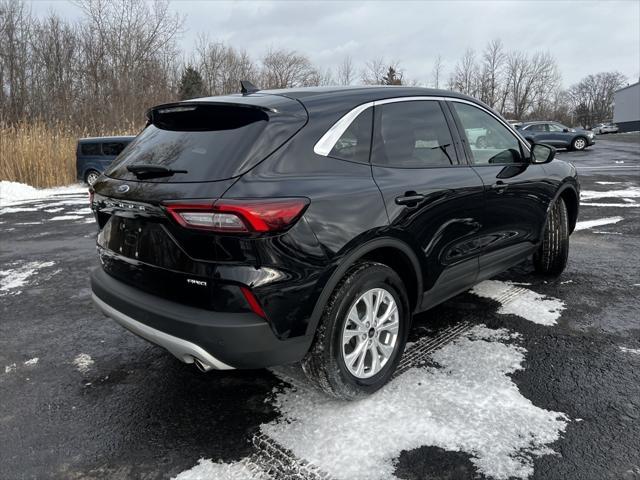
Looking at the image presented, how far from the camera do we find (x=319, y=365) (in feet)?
8.20

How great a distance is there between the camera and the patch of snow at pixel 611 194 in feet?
33.4

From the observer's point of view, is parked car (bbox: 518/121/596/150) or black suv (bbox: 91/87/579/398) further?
parked car (bbox: 518/121/596/150)

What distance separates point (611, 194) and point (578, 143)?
18610mm

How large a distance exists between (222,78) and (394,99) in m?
44.3

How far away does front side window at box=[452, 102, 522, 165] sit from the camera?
11.7ft

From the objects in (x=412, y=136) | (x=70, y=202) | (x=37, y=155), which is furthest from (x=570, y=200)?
(x=37, y=155)

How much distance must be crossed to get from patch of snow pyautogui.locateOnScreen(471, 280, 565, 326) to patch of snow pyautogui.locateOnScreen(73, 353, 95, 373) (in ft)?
10.5

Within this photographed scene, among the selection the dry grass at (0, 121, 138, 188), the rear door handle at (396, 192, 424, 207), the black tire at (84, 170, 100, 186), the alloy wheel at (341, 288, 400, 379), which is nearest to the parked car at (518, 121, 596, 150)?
the black tire at (84, 170, 100, 186)

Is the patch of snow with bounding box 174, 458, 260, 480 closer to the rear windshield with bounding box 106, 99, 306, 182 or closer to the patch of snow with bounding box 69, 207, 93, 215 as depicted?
the rear windshield with bounding box 106, 99, 306, 182

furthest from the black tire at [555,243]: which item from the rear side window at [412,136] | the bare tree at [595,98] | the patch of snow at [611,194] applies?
the bare tree at [595,98]

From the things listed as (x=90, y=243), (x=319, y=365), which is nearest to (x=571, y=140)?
(x=90, y=243)

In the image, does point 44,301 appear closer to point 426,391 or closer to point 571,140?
point 426,391

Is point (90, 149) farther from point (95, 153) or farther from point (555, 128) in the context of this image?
point (555, 128)

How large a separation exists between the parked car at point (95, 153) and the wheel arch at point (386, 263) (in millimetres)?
15843
